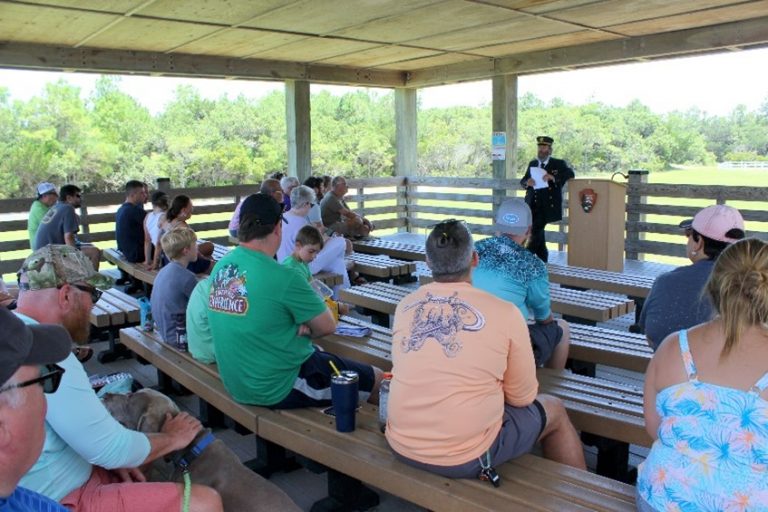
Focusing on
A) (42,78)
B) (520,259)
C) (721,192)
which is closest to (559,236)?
(721,192)

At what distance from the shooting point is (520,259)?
10.6 feet

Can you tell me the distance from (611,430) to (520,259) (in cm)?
93

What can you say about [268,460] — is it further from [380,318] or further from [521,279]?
[380,318]

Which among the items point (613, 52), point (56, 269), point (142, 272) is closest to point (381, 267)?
point (142, 272)

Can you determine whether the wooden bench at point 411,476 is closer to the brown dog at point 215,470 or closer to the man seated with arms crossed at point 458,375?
A: the man seated with arms crossed at point 458,375

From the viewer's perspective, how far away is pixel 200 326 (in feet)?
11.7

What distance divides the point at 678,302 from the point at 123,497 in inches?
91.6

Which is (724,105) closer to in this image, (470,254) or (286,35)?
(286,35)

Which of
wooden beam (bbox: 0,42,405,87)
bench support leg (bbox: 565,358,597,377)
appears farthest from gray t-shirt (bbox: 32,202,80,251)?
bench support leg (bbox: 565,358,597,377)

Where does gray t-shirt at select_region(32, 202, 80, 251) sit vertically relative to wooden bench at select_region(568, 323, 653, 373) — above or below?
above

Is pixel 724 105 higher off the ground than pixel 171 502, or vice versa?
pixel 724 105

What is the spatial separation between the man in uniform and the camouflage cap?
6387mm

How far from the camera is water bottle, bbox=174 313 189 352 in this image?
3.86 metres

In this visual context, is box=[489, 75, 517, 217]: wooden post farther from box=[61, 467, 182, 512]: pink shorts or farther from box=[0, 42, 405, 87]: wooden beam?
box=[61, 467, 182, 512]: pink shorts
